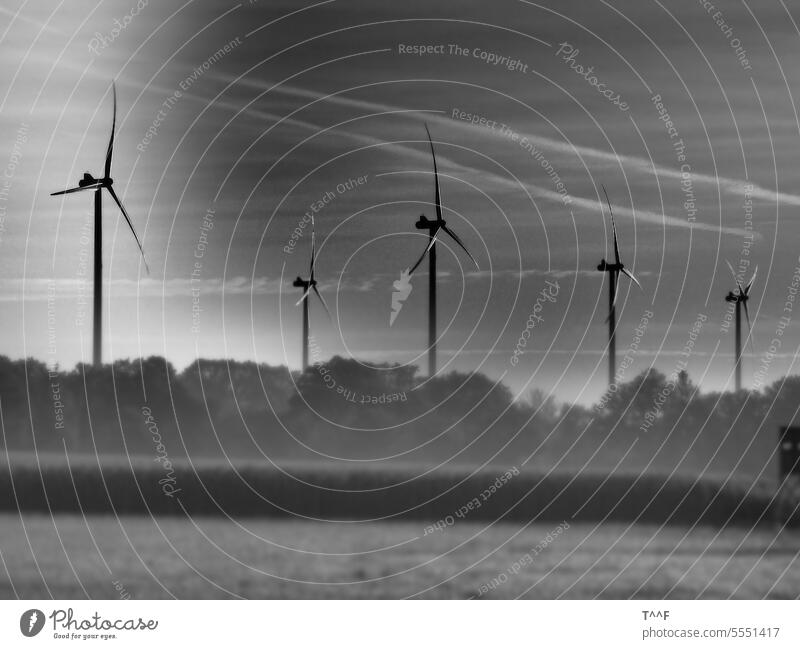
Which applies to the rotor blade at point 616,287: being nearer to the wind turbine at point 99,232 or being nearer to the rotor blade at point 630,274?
the rotor blade at point 630,274

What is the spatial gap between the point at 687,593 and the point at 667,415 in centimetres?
498

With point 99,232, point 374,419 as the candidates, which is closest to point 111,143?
point 99,232

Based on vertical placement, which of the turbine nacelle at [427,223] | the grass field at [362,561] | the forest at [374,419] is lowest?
the grass field at [362,561]

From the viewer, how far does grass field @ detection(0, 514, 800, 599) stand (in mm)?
24406

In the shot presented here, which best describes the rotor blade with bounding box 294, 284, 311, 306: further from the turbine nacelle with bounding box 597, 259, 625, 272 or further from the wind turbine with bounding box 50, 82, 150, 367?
the turbine nacelle with bounding box 597, 259, 625, 272

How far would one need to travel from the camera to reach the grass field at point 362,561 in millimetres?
24406

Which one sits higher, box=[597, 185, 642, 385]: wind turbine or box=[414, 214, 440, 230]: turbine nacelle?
box=[414, 214, 440, 230]: turbine nacelle

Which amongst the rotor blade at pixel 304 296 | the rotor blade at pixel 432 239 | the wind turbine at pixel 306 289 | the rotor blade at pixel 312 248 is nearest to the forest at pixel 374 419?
the wind turbine at pixel 306 289

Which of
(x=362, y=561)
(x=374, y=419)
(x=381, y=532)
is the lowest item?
(x=362, y=561)

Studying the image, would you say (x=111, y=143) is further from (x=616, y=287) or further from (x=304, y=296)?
(x=616, y=287)

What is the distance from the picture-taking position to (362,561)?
25422mm

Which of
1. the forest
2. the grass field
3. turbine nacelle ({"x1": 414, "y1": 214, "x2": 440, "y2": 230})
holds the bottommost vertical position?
the grass field

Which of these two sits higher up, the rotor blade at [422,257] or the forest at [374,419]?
the rotor blade at [422,257]

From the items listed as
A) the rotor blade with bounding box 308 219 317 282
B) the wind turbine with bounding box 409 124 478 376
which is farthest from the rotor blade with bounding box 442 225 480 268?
the rotor blade with bounding box 308 219 317 282
